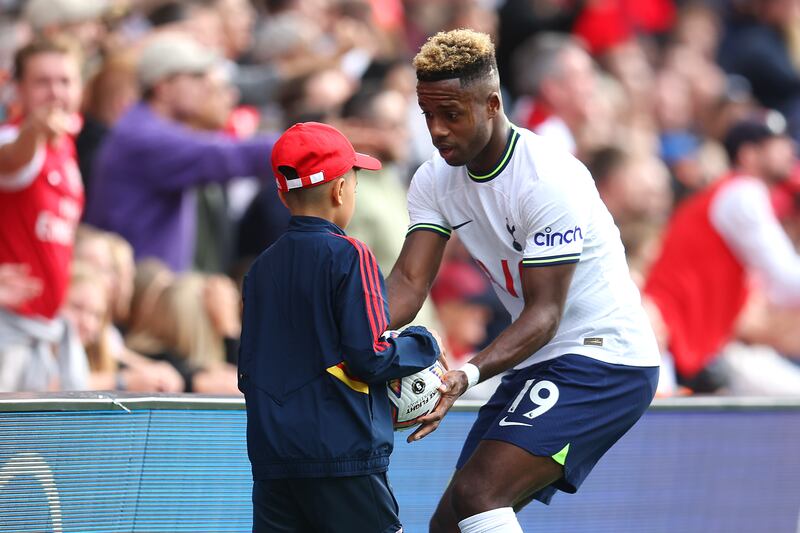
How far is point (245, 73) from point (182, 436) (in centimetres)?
505

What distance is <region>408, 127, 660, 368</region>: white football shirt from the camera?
4.68 metres

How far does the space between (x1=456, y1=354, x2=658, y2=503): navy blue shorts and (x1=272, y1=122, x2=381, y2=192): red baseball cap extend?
1.12 meters

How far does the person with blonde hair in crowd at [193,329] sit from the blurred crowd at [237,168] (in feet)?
0.04

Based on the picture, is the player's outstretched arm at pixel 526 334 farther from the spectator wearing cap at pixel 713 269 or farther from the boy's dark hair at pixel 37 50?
the spectator wearing cap at pixel 713 269

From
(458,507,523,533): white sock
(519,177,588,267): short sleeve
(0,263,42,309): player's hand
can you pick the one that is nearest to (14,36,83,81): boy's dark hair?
(0,263,42,309): player's hand

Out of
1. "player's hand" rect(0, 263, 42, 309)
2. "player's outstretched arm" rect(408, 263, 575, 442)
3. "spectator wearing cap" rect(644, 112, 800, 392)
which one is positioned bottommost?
"spectator wearing cap" rect(644, 112, 800, 392)

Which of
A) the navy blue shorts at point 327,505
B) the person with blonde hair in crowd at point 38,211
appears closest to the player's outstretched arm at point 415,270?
the navy blue shorts at point 327,505

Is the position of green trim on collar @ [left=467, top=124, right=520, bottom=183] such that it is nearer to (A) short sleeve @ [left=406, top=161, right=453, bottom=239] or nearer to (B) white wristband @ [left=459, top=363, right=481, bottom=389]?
(A) short sleeve @ [left=406, top=161, right=453, bottom=239]

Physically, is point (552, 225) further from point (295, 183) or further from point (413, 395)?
point (295, 183)

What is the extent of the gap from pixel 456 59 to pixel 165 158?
3.68m

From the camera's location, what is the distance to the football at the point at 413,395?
4.42 metres

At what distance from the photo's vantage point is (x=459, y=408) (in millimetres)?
6000

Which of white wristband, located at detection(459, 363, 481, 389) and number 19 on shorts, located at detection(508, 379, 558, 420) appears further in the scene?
number 19 on shorts, located at detection(508, 379, 558, 420)

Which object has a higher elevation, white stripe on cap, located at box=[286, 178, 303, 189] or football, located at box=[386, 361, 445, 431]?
white stripe on cap, located at box=[286, 178, 303, 189]
